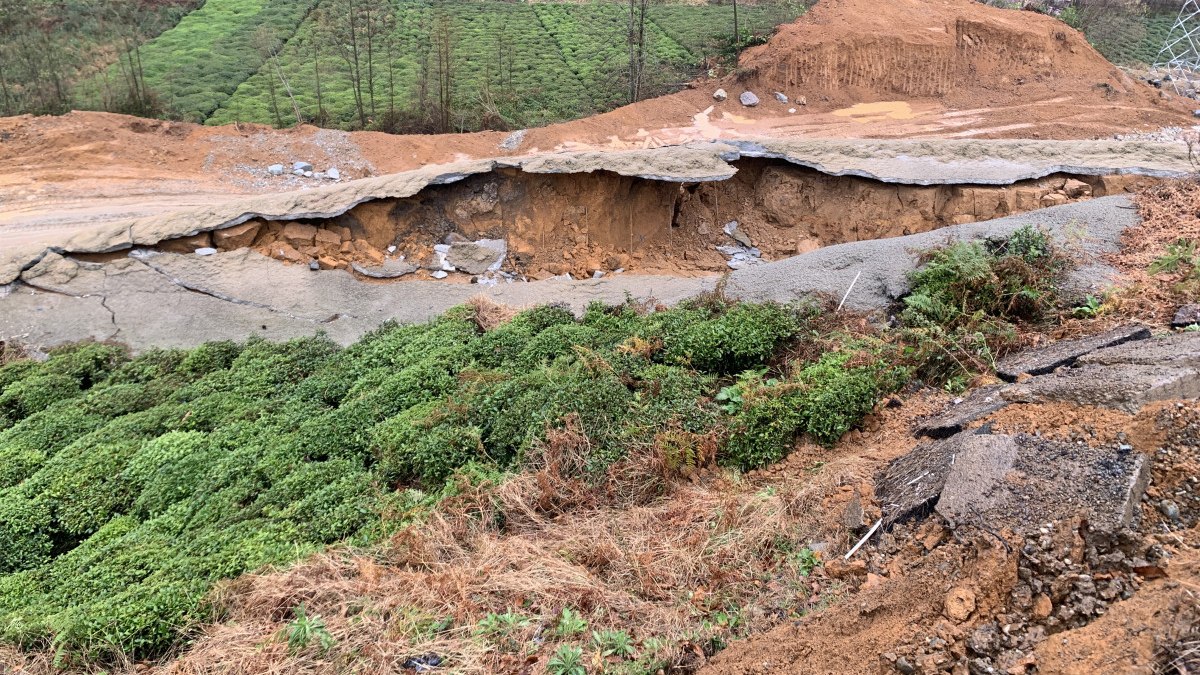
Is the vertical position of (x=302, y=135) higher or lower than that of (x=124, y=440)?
higher

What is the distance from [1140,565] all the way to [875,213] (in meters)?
8.87

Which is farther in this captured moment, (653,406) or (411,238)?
(411,238)

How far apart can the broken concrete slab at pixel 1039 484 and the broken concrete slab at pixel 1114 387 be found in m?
0.60

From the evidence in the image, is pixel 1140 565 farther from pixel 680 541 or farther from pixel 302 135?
pixel 302 135

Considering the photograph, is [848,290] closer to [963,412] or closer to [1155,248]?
[963,412]

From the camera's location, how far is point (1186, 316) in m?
6.33

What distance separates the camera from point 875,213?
1159 centimetres

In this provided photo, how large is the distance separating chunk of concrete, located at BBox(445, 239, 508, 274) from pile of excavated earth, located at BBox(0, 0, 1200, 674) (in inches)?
2.6

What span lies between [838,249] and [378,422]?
20.2 feet

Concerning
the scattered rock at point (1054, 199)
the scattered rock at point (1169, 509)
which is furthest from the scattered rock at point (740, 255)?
the scattered rock at point (1169, 509)

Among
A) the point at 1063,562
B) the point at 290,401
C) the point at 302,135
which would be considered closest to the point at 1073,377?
the point at 1063,562

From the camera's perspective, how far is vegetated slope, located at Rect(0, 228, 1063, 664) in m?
6.02

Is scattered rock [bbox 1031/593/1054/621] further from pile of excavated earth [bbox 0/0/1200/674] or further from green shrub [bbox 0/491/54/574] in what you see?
green shrub [bbox 0/491/54/574]

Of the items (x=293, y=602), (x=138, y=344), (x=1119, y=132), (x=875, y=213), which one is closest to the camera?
(x=293, y=602)
